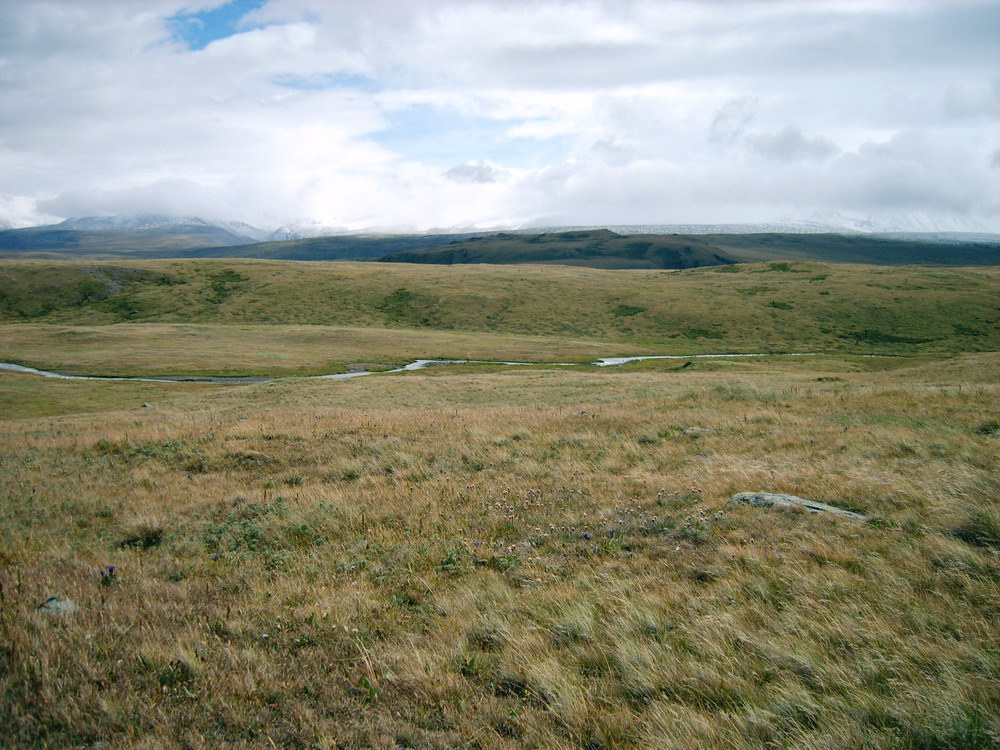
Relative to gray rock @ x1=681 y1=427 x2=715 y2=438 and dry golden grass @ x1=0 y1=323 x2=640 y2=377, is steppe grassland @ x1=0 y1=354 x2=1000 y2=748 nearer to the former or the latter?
gray rock @ x1=681 y1=427 x2=715 y2=438

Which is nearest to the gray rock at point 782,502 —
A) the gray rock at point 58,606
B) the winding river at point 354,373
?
the gray rock at point 58,606

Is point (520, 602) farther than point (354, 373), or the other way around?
point (354, 373)

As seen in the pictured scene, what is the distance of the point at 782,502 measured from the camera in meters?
8.33

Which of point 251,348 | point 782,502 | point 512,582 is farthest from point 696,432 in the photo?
point 251,348

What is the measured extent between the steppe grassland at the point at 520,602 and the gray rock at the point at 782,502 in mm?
308

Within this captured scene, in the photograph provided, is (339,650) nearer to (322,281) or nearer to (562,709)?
(562,709)

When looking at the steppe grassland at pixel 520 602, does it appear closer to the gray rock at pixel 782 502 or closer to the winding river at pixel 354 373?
the gray rock at pixel 782 502

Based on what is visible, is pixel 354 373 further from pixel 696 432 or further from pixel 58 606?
pixel 58 606

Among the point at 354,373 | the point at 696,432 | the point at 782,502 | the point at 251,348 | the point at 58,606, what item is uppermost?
the point at 782,502

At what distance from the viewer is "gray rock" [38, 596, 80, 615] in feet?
19.2

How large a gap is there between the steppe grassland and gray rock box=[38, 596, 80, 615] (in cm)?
17

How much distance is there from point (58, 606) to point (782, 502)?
931 centimetres

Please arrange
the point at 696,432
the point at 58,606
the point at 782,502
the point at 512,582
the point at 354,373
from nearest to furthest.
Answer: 1. the point at 58,606
2. the point at 512,582
3. the point at 782,502
4. the point at 696,432
5. the point at 354,373

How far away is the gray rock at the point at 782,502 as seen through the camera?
8.02 meters
